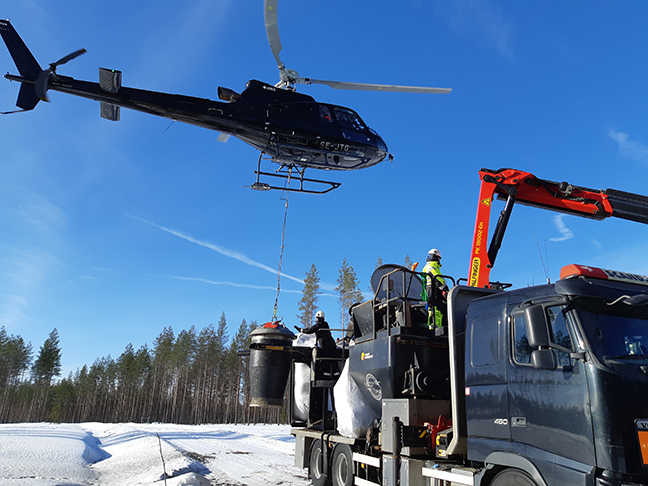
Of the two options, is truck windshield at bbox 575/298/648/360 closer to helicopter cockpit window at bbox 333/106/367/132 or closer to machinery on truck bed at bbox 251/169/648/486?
machinery on truck bed at bbox 251/169/648/486

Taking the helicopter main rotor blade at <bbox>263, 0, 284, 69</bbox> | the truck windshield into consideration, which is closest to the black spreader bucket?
the truck windshield

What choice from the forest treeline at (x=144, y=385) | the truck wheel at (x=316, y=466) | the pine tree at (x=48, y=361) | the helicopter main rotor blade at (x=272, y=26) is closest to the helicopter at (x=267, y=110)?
the helicopter main rotor blade at (x=272, y=26)

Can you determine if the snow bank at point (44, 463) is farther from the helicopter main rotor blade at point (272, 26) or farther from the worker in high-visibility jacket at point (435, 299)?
the helicopter main rotor blade at point (272, 26)

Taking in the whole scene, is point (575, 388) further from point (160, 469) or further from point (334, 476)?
point (160, 469)

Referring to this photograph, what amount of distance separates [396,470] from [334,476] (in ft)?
8.68

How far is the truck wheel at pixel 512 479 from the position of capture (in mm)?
4305

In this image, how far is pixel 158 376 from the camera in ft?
219

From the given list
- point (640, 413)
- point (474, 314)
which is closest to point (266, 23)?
point (474, 314)

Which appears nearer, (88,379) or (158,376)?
(158,376)

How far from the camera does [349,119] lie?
1548cm

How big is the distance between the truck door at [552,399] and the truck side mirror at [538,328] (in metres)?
0.21

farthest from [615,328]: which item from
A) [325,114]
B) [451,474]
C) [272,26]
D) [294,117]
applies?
[272,26]

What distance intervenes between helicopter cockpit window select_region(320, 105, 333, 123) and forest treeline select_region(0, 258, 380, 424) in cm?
4594

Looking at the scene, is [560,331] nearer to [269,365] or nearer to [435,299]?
[435,299]
